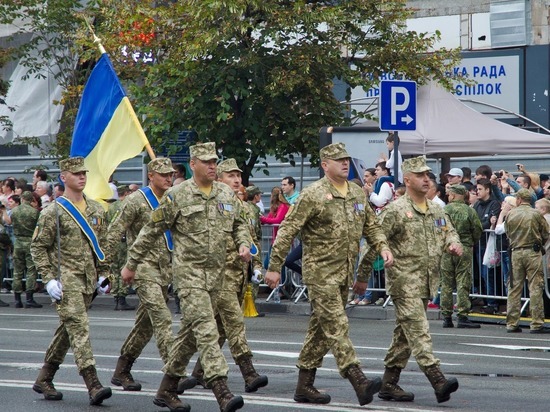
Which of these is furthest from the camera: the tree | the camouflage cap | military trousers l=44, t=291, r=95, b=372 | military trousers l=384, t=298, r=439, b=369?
the tree

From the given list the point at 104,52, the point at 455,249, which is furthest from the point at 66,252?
the point at 104,52

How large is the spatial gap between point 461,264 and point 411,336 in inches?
287

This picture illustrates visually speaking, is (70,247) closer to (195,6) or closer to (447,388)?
(447,388)

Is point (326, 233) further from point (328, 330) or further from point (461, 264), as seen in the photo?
point (461, 264)

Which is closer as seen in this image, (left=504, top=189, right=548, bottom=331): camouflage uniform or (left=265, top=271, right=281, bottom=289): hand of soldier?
(left=265, top=271, right=281, bottom=289): hand of soldier

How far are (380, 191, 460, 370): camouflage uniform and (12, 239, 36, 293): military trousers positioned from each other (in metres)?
12.5

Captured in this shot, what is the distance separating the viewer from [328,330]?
998 centimetres

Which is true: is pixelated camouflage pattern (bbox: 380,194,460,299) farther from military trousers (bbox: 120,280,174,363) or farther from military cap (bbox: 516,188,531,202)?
military cap (bbox: 516,188,531,202)

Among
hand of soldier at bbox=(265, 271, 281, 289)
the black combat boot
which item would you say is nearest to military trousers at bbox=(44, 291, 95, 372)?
hand of soldier at bbox=(265, 271, 281, 289)

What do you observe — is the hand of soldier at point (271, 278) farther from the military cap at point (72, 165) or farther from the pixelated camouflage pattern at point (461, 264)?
the pixelated camouflage pattern at point (461, 264)

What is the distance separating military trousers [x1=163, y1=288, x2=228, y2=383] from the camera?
9.42 m

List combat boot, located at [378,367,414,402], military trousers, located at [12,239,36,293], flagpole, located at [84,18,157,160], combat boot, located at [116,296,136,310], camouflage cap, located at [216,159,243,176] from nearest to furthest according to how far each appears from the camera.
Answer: combat boot, located at [378,367,414,402], flagpole, located at [84,18,157,160], camouflage cap, located at [216,159,243,176], combat boot, located at [116,296,136,310], military trousers, located at [12,239,36,293]

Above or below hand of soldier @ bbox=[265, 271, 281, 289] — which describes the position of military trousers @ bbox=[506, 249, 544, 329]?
below

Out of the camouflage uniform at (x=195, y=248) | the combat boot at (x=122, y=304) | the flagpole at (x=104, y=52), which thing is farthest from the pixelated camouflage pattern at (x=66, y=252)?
the combat boot at (x=122, y=304)
